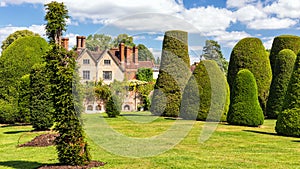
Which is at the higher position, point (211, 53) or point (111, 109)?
point (211, 53)

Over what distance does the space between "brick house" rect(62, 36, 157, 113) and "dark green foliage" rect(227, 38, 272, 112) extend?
19.4 ft

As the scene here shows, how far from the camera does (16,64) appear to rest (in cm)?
1983

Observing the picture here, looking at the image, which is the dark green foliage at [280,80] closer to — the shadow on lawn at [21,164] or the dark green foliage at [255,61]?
the dark green foliage at [255,61]

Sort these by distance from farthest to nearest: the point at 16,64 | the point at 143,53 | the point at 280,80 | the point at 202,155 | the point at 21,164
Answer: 1. the point at 280,80
2. the point at 16,64
3. the point at 143,53
4. the point at 202,155
5. the point at 21,164

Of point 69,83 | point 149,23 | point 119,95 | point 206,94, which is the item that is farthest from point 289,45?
point 69,83

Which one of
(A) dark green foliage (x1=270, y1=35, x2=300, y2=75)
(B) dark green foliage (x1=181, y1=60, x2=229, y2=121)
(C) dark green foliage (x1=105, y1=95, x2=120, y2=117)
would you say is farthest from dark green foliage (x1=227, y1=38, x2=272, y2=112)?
(C) dark green foliage (x1=105, y1=95, x2=120, y2=117)

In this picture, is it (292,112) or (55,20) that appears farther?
(292,112)

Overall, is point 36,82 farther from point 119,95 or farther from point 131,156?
point 119,95

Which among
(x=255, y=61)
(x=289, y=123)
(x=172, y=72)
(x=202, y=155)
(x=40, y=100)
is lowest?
(x=202, y=155)

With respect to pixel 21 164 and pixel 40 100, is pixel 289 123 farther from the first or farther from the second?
pixel 21 164

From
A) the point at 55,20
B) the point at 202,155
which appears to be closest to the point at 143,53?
the point at 202,155

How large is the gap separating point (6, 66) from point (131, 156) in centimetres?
1391

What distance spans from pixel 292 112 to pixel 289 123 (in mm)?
455

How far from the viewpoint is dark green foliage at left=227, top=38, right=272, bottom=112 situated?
77.0 ft
